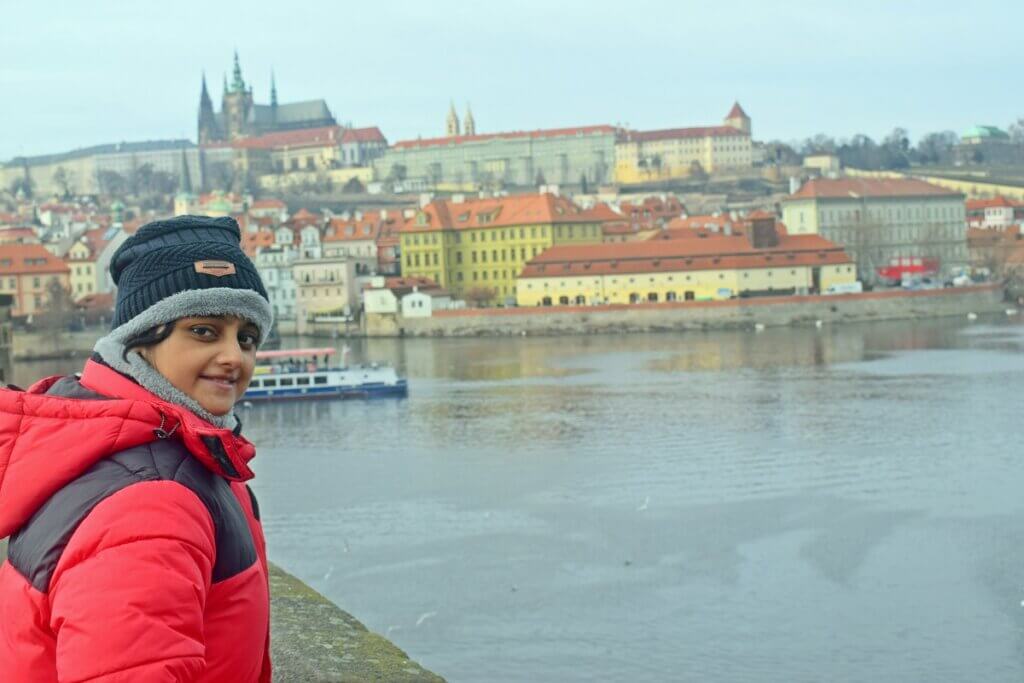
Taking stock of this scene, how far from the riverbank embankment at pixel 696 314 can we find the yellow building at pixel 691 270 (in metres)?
1.36

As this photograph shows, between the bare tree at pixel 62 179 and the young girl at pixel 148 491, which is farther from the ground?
the bare tree at pixel 62 179

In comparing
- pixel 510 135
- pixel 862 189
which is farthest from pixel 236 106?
pixel 862 189

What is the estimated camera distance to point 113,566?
1264 mm

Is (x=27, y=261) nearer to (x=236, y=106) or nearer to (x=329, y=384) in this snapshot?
(x=329, y=384)

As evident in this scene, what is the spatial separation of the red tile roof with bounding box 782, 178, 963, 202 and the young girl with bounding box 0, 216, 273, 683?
47197 mm

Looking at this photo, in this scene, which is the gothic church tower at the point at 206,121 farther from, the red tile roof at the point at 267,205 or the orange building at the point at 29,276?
the orange building at the point at 29,276

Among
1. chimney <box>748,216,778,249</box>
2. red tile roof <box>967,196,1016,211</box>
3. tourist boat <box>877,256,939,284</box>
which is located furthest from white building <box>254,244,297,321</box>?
red tile roof <box>967,196,1016,211</box>

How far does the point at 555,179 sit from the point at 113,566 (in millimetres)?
84613

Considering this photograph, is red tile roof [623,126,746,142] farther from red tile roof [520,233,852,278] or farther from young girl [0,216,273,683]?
young girl [0,216,273,683]

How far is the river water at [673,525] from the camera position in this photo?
7488 millimetres

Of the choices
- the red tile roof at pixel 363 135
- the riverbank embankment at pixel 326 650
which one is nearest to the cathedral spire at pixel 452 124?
the red tile roof at pixel 363 135

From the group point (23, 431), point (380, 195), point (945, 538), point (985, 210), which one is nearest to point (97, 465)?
point (23, 431)

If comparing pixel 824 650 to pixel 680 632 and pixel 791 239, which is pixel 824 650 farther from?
pixel 791 239

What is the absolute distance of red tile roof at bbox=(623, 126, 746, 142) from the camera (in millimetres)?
85375
